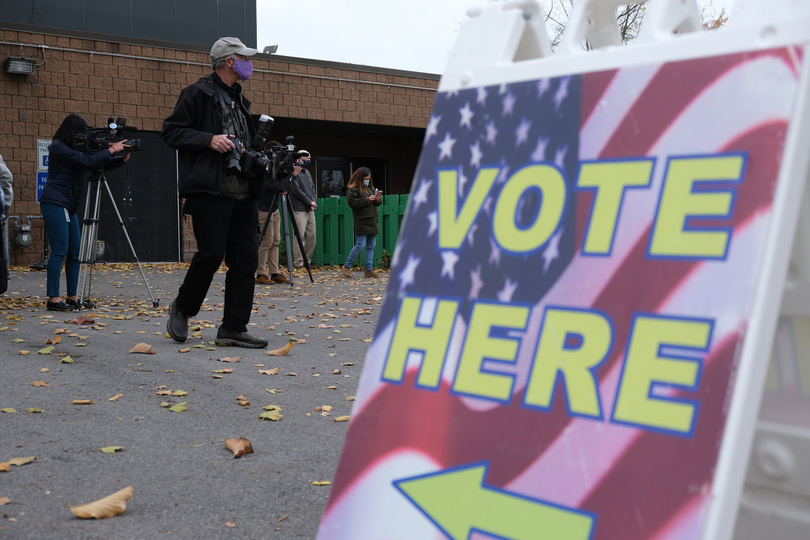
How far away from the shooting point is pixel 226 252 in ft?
19.6

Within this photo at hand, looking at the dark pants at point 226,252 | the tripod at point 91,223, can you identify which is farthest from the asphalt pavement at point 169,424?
the tripod at point 91,223

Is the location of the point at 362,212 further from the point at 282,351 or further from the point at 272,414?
the point at 272,414

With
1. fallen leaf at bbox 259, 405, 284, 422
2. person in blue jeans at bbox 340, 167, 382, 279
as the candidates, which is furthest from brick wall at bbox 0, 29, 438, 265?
fallen leaf at bbox 259, 405, 284, 422

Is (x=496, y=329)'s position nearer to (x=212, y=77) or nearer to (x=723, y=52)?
(x=723, y=52)

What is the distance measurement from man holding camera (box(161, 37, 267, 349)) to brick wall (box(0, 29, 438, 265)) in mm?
12114

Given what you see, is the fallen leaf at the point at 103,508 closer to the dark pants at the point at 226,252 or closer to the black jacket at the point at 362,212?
the dark pants at the point at 226,252

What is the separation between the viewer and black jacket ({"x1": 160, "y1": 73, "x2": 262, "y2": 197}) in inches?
220

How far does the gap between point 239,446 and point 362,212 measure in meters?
10.3

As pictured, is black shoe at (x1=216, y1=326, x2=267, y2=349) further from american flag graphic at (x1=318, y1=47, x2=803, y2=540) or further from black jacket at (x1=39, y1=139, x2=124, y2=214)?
american flag graphic at (x1=318, y1=47, x2=803, y2=540)

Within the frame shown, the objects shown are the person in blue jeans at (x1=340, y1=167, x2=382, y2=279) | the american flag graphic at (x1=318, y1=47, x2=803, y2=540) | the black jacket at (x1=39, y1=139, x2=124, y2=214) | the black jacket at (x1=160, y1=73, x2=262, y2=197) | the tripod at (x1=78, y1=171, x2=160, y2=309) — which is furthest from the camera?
the person in blue jeans at (x1=340, y1=167, x2=382, y2=279)

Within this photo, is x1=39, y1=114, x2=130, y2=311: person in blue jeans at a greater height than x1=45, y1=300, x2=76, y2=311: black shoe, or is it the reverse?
x1=39, y1=114, x2=130, y2=311: person in blue jeans

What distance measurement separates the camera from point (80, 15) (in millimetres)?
18031

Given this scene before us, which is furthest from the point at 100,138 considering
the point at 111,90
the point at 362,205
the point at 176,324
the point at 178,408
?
the point at 111,90

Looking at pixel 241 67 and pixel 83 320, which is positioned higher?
pixel 241 67
